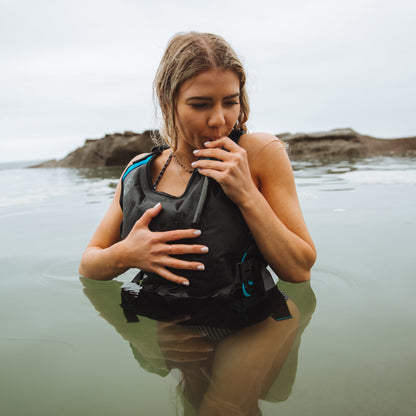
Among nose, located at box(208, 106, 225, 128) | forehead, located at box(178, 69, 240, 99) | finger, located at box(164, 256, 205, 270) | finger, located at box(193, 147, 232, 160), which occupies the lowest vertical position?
finger, located at box(164, 256, 205, 270)

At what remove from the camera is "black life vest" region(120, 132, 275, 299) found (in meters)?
1.64

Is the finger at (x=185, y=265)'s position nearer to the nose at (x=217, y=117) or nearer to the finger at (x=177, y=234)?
the finger at (x=177, y=234)

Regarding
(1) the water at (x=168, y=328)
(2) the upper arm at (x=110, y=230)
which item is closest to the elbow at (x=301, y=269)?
(1) the water at (x=168, y=328)

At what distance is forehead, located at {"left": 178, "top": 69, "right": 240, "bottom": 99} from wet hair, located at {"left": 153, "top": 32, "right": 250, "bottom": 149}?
2 centimetres

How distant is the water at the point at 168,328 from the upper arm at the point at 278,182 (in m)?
0.55

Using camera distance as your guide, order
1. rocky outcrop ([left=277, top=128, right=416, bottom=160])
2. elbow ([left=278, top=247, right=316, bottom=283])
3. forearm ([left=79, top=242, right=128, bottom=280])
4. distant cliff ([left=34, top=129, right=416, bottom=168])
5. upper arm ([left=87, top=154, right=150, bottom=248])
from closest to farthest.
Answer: elbow ([left=278, top=247, right=316, bottom=283]), forearm ([left=79, top=242, right=128, bottom=280]), upper arm ([left=87, top=154, right=150, bottom=248]), rocky outcrop ([left=277, top=128, right=416, bottom=160]), distant cliff ([left=34, top=129, right=416, bottom=168])

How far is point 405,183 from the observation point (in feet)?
20.3

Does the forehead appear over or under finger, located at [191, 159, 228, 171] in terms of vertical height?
over

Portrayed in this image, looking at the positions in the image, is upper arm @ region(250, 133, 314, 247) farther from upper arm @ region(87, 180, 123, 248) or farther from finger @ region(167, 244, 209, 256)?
upper arm @ region(87, 180, 123, 248)

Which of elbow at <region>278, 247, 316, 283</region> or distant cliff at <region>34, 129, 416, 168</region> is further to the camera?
distant cliff at <region>34, 129, 416, 168</region>

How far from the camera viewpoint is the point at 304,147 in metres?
18.1

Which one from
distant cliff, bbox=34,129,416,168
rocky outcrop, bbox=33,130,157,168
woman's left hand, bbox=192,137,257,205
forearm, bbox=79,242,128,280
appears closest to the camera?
woman's left hand, bbox=192,137,257,205

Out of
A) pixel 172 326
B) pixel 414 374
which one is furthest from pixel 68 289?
pixel 414 374

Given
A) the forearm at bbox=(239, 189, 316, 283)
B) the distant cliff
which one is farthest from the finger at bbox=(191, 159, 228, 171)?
the distant cliff
